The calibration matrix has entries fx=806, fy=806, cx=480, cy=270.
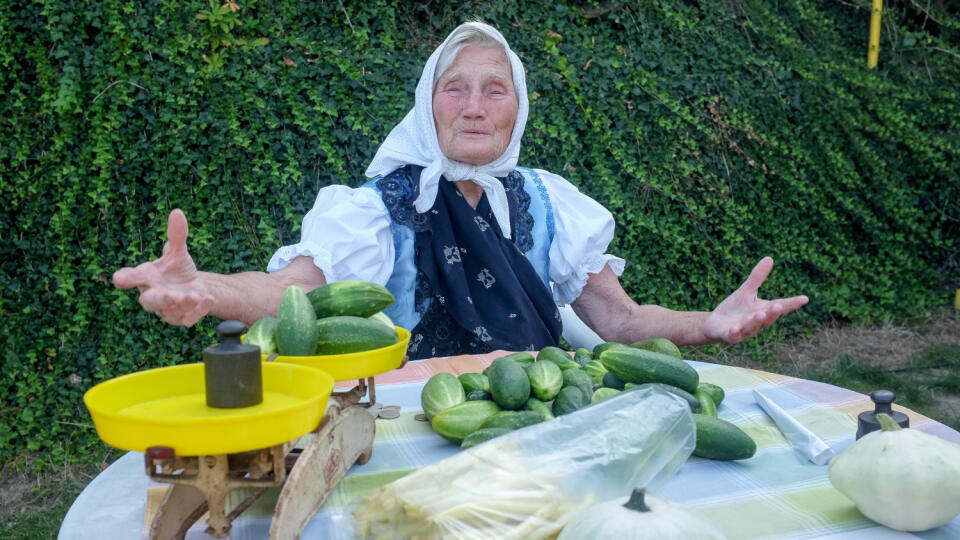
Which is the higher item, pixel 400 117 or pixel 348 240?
pixel 400 117

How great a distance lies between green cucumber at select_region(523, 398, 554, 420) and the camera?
1717 mm

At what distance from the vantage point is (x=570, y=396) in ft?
5.71

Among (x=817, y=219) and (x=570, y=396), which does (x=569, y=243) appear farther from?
(x=817, y=219)

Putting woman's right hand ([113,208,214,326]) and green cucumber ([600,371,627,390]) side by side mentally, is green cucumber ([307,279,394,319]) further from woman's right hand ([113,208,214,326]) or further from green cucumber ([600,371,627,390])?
green cucumber ([600,371,627,390])

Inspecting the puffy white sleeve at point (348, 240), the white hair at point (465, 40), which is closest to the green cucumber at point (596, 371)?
the puffy white sleeve at point (348, 240)

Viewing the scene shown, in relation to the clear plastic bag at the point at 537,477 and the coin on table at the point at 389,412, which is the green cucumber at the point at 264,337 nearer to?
the clear plastic bag at the point at 537,477

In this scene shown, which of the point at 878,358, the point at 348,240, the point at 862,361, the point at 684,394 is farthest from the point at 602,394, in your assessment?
the point at 878,358

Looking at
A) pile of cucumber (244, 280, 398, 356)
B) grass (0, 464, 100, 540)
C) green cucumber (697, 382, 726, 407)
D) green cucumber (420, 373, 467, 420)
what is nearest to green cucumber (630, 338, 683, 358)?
green cucumber (697, 382, 726, 407)

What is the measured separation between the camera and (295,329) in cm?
152

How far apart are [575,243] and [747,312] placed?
921mm

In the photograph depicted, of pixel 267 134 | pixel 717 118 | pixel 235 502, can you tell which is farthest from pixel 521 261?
pixel 717 118

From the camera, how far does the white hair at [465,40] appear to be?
2963 millimetres

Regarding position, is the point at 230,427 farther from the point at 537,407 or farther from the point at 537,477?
the point at 537,407

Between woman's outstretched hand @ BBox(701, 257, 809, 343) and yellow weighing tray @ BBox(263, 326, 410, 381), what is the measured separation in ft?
3.89
